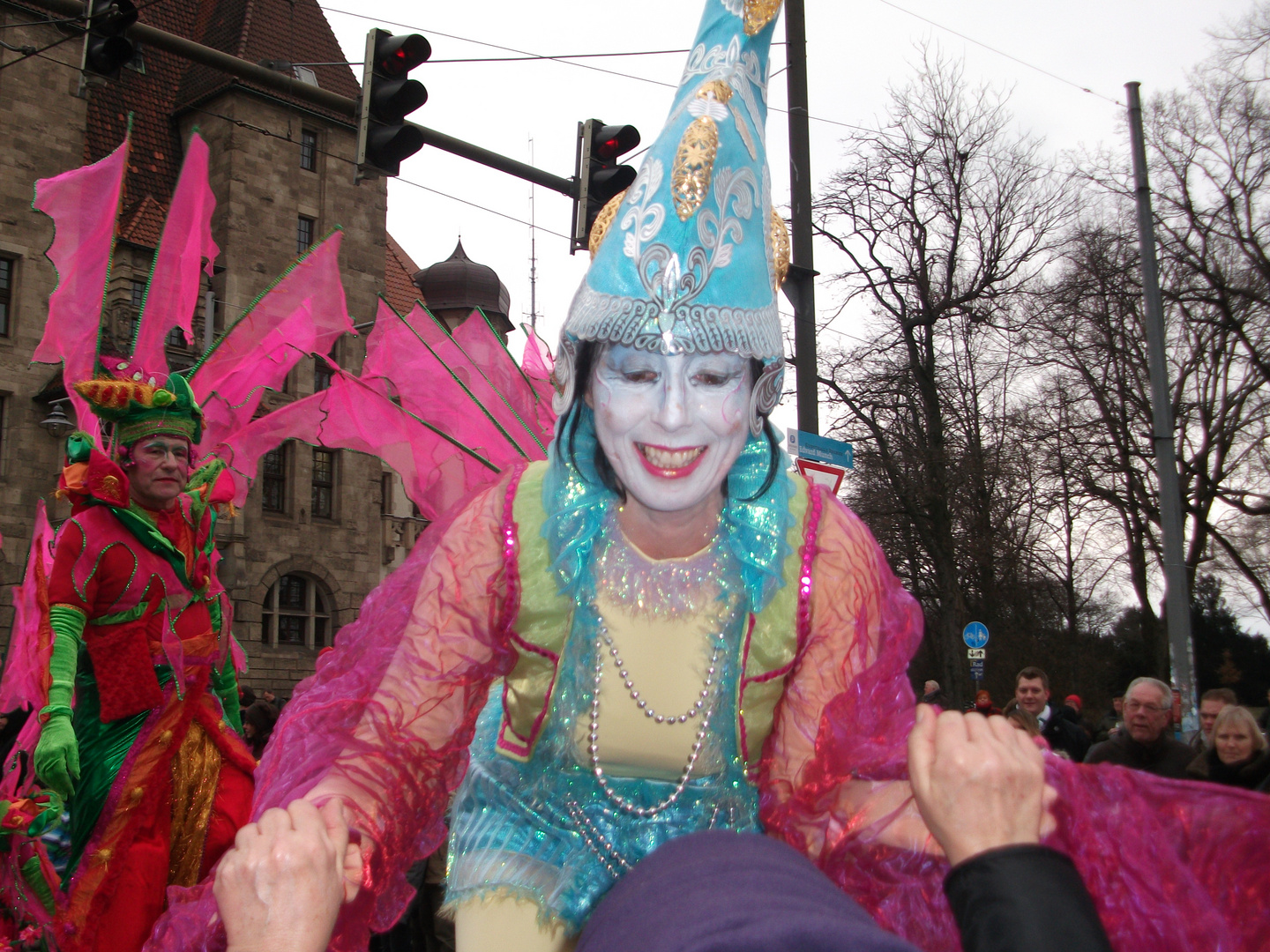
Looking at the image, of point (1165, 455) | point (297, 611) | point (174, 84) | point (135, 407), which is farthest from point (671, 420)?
point (174, 84)

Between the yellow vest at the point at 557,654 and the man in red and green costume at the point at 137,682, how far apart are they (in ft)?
6.80

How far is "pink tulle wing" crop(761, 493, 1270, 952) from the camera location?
1.22 meters

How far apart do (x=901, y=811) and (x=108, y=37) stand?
6.64 metres

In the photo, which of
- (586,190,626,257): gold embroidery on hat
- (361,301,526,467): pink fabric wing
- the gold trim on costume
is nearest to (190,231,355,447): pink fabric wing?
(361,301,526,467): pink fabric wing

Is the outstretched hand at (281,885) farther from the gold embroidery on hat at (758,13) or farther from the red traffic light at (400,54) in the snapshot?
the red traffic light at (400,54)

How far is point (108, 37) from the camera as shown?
6.45 m

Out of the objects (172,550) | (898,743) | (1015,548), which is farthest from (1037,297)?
(898,743)

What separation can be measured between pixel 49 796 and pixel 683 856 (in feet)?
10.4

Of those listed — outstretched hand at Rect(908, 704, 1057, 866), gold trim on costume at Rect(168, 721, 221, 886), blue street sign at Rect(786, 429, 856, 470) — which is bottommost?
gold trim on costume at Rect(168, 721, 221, 886)

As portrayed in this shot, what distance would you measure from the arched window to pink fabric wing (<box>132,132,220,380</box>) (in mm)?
22885

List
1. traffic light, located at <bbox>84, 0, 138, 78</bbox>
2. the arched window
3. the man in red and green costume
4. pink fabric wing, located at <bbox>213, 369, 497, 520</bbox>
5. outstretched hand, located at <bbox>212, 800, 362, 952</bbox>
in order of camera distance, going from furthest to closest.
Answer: the arched window
traffic light, located at <bbox>84, 0, 138, 78</bbox>
pink fabric wing, located at <bbox>213, 369, 497, 520</bbox>
the man in red and green costume
outstretched hand, located at <bbox>212, 800, 362, 952</bbox>

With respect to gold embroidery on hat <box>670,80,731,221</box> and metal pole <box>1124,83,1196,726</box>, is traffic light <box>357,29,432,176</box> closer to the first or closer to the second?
gold embroidery on hat <box>670,80,731,221</box>

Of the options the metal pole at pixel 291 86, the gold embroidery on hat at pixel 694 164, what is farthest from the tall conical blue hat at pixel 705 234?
the metal pole at pixel 291 86

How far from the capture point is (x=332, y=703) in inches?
72.3
